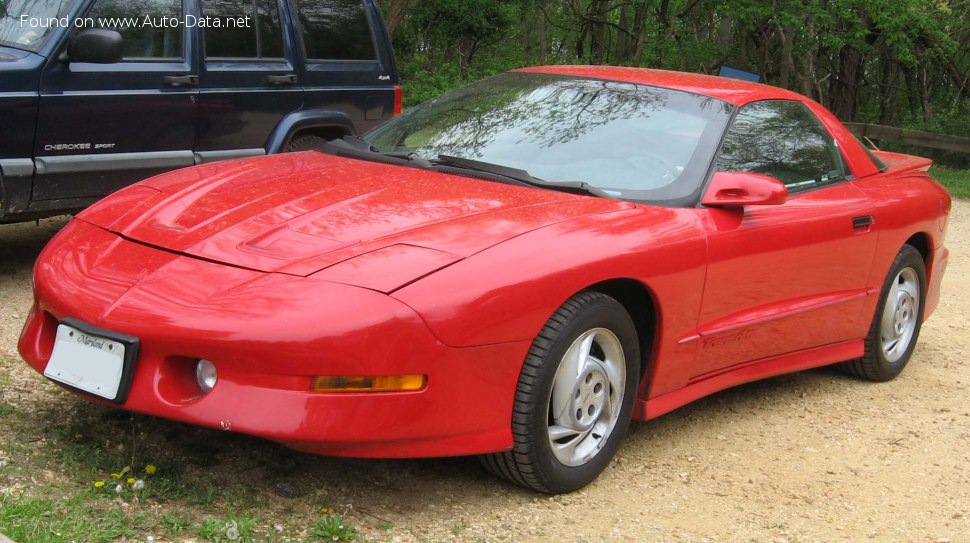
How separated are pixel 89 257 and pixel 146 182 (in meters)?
0.72

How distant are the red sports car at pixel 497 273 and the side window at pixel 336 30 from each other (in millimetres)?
2248

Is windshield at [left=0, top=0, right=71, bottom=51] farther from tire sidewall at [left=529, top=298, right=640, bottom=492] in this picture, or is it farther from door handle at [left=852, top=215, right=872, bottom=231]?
door handle at [left=852, top=215, right=872, bottom=231]

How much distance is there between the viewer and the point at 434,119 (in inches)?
186

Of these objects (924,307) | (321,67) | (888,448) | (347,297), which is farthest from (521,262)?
(321,67)

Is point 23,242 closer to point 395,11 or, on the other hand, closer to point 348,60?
point 348,60

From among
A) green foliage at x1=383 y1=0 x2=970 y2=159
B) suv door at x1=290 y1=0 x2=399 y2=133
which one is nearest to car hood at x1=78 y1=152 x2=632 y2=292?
suv door at x1=290 y1=0 x2=399 y2=133

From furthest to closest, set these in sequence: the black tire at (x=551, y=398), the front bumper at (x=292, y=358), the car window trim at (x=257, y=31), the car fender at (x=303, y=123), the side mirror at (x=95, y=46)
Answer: the car fender at (x=303, y=123) < the car window trim at (x=257, y=31) < the side mirror at (x=95, y=46) < the black tire at (x=551, y=398) < the front bumper at (x=292, y=358)

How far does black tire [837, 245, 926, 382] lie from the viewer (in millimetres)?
5254

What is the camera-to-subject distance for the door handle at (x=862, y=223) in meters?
4.77

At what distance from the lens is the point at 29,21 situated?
18.7 ft

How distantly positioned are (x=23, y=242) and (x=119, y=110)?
149 cm

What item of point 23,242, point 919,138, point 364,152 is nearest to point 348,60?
point 23,242

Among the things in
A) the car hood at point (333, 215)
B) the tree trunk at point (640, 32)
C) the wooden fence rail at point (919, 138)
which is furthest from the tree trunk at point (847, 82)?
the car hood at point (333, 215)

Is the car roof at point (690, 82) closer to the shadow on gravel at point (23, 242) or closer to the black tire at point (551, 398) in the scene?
the black tire at point (551, 398)
